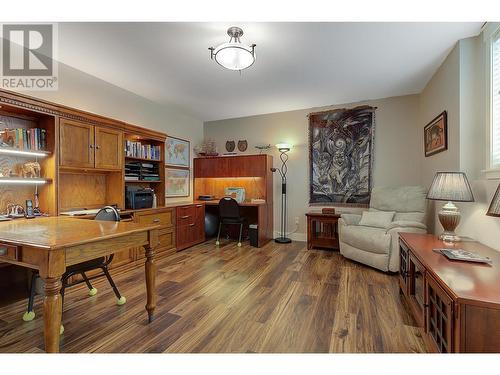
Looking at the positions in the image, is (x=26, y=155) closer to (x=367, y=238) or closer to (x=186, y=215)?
(x=186, y=215)

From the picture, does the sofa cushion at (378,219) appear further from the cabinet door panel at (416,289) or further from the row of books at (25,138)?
the row of books at (25,138)

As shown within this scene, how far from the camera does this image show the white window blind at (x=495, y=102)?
1966 millimetres

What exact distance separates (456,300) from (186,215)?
3525mm

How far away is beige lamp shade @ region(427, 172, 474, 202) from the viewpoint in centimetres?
192

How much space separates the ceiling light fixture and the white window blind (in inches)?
81.2

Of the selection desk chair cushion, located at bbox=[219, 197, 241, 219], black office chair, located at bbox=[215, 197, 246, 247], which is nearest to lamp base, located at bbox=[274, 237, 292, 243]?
black office chair, located at bbox=[215, 197, 246, 247]

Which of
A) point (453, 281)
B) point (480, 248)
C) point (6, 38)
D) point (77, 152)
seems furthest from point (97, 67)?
point (480, 248)

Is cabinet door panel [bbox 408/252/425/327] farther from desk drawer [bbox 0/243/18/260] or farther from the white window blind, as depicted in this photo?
desk drawer [bbox 0/243/18/260]

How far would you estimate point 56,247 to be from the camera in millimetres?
1236

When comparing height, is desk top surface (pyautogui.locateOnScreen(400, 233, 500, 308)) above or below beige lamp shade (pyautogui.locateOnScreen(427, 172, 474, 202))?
below

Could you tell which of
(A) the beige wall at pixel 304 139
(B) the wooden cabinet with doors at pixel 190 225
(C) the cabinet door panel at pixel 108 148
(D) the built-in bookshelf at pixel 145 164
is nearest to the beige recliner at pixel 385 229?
(A) the beige wall at pixel 304 139

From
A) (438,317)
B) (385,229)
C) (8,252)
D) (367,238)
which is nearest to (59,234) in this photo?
(8,252)

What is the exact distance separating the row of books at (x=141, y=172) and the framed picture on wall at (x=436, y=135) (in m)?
3.87
